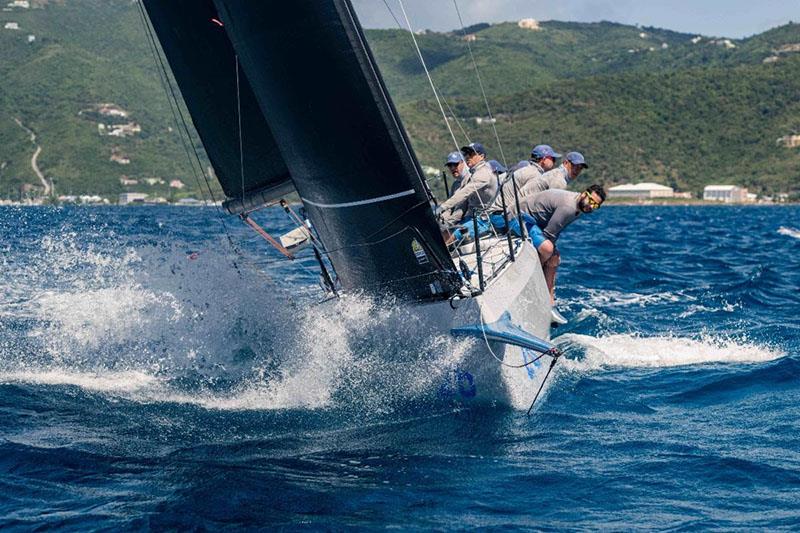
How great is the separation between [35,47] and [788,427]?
119081mm

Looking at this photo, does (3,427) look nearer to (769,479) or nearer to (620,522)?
(620,522)

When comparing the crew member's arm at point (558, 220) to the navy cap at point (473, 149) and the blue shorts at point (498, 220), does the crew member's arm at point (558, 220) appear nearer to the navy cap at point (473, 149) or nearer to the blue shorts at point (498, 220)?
the blue shorts at point (498, 220)

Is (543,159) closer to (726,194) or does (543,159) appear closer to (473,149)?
(473,149)

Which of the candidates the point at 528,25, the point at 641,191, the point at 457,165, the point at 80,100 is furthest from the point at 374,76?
the point at 528,25

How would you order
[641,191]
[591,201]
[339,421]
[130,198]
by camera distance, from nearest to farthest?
1. [339,421]
2. [591,201]
3. [130,198]
4. [641,191]

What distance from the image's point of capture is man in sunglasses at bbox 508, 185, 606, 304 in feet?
26.6

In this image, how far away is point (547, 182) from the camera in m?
8.58

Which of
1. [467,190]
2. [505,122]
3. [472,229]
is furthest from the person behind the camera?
[505,122]

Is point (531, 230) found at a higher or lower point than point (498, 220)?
lower

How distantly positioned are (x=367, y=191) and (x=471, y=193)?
4.44 ft

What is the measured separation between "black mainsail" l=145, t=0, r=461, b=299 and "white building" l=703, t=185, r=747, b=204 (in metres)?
75.5

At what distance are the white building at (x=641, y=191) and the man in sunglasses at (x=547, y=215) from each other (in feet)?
236

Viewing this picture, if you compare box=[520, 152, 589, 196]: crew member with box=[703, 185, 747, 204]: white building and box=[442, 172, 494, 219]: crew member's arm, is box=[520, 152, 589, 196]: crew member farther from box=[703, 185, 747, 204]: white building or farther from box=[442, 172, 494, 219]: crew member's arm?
box=[703, 185, 747, 204]: white building

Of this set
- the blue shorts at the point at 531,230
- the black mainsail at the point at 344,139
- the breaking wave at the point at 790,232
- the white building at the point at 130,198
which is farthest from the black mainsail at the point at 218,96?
the white building at the point at 130,198
